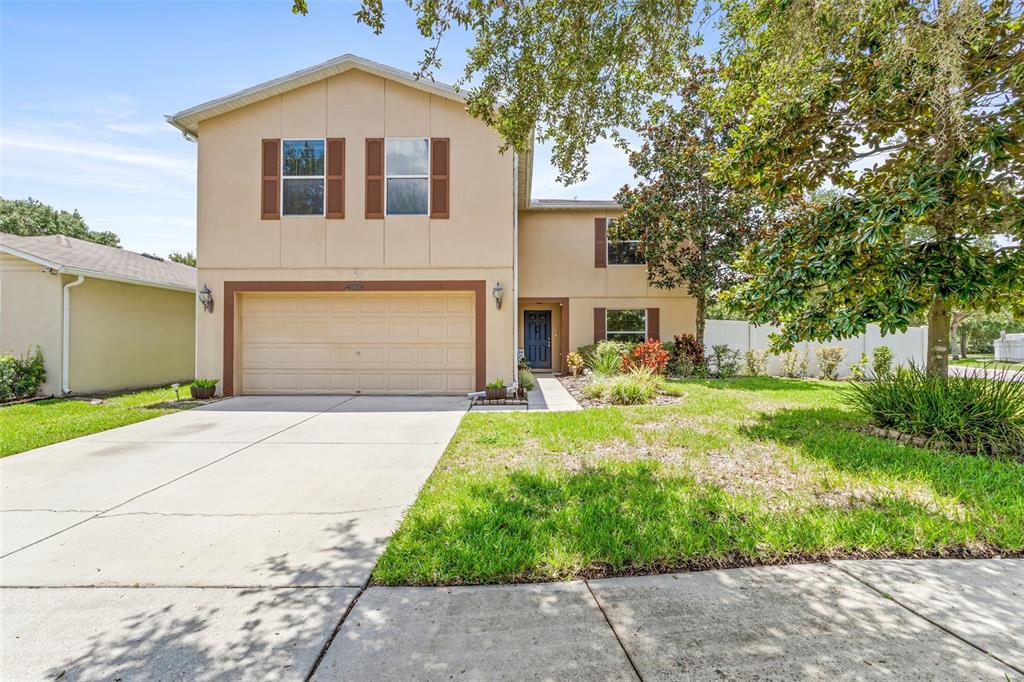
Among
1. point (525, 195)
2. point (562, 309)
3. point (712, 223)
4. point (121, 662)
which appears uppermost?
point (525, 195)

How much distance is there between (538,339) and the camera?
50.2 ft

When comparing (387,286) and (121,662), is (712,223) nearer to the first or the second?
(387,286)

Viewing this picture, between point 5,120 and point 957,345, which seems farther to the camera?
point 957,345

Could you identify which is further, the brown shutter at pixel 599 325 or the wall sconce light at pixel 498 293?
the brown shutter at pixel 599 325

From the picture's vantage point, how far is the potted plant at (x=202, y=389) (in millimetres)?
9398

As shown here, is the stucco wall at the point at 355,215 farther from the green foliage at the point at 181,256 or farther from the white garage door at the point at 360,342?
the green foliage at the point at 181,256

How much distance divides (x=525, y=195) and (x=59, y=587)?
40.7ft

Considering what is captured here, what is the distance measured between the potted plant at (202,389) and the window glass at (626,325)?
10.4 m

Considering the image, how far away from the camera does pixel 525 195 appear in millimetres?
13258

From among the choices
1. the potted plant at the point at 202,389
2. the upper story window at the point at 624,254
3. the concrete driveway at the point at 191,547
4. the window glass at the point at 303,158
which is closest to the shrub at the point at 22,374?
the potted plant at the point at 202,389

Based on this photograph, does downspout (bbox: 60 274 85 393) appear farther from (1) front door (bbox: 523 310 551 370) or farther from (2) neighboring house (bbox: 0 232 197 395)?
A: (1) front door (bbox: 523 310 551 370)

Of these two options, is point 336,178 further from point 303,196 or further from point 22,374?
point 22,374

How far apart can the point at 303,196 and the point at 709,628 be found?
10.7 metres

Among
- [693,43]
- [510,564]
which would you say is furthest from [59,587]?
[693,43]
